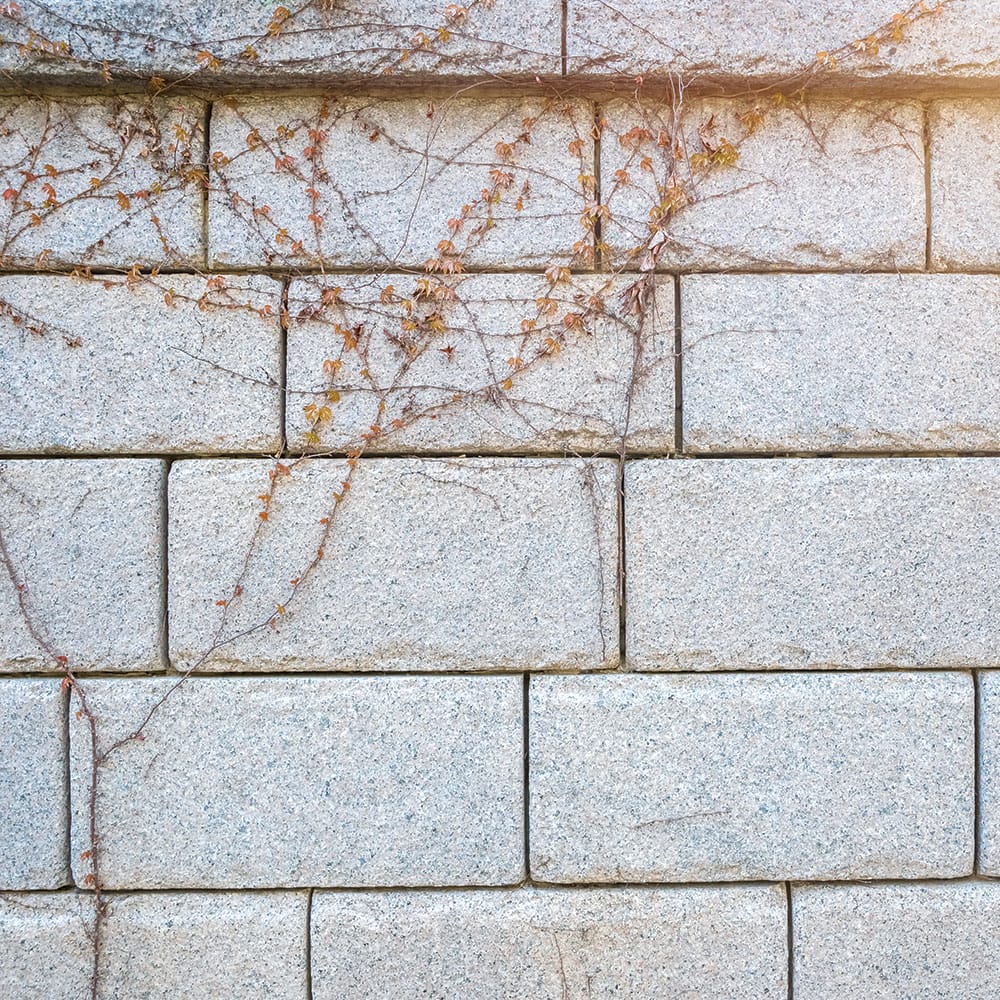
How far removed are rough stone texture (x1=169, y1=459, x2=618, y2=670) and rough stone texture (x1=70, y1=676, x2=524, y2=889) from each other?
12 cm

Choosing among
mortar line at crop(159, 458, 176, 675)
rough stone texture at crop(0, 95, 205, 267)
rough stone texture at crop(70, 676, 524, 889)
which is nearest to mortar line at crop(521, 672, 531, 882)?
rough stone texture at crop(70, 676, 524, 889)

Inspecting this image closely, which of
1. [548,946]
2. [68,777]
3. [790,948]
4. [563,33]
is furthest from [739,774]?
[563,33]

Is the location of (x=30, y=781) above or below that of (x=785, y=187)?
below

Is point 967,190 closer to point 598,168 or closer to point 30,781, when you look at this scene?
point 598,168

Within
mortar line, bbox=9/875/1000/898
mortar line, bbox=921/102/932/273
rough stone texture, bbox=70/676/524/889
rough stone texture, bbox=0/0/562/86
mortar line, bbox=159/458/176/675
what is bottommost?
mortar line, bbox=9/875/1000/898

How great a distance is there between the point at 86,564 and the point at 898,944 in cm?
271

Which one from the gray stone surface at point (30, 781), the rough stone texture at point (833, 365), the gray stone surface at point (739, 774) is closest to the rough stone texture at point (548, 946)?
the gray stone surface at point (739, 774)

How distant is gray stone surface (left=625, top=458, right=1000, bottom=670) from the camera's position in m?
2.48

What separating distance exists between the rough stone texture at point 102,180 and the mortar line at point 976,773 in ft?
8.93

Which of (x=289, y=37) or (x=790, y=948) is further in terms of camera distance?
(x=790, y=948)

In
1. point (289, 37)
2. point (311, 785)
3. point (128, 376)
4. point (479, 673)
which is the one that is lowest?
point (311, 785)

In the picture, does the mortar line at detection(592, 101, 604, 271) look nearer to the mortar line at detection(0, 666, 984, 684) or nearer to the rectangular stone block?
the mortar line at detection(0, 666, 984, 684)

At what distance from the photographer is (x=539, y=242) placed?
251 centimetres

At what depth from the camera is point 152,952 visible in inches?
97.3
